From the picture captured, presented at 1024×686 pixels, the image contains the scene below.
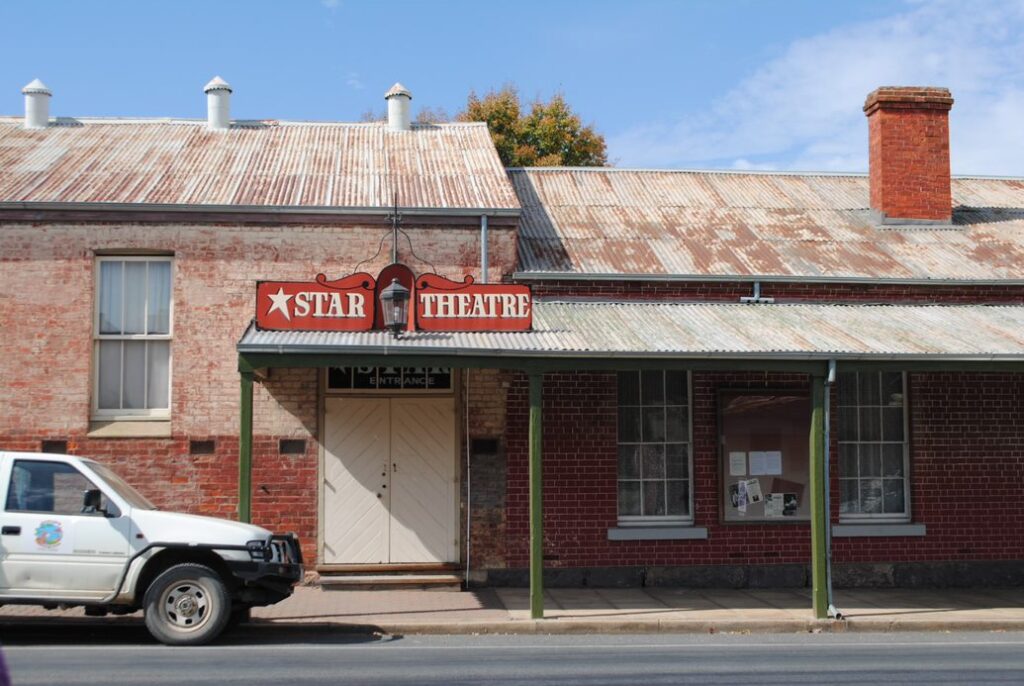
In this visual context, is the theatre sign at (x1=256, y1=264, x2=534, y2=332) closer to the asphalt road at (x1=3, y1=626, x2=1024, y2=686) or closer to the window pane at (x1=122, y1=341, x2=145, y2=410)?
the window pane at (x1=122, y1=341, x2=145, y2=410)

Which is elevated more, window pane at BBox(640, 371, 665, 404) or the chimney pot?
the chimney pot

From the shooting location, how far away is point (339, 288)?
39.5ft

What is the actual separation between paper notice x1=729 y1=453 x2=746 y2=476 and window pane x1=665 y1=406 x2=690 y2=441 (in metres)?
0.65

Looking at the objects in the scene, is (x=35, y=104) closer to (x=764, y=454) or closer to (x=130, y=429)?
(x=130, y=429)

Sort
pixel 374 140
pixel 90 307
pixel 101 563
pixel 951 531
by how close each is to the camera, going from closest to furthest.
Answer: pixel 101 563, pixel 90 307, pixel 951 531, pixel 374 140

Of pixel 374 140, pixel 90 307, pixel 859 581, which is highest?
pixel 374 140

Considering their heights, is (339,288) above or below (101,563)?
above

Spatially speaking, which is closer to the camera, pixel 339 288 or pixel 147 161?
pixel 339 288

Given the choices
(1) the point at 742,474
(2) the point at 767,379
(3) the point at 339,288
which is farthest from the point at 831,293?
(3) the point at 339,288

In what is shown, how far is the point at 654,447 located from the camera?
14.1 meters

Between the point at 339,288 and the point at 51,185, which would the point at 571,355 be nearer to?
the point at 339,288

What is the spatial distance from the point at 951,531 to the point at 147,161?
12168 mm

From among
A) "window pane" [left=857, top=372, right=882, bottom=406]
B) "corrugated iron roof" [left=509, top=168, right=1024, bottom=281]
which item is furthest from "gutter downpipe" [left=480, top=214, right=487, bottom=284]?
"window pane" [left=857, top=372, right=882, bottom=406]

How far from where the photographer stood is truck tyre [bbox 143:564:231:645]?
954 cm
